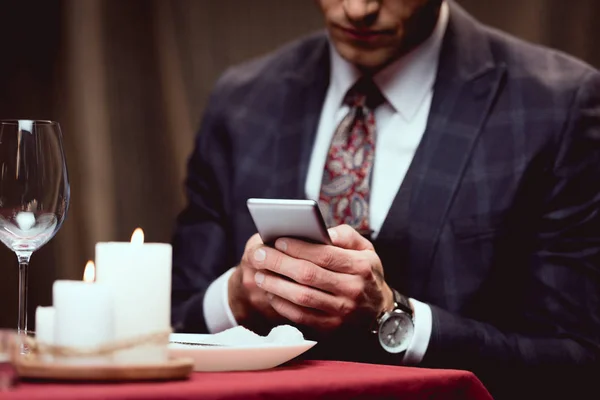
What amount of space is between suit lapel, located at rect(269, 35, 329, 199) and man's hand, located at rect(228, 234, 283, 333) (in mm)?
376

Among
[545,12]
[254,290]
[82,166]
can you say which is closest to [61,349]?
[254,290]

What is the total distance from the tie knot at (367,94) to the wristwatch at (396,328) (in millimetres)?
550

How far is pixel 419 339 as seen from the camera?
1396 millimetres

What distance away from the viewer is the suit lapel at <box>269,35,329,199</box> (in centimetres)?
184

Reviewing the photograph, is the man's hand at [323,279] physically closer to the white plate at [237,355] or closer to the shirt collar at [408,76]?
the white plate at [237,355]

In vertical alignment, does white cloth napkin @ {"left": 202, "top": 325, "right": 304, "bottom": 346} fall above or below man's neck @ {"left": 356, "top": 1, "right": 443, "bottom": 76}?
below

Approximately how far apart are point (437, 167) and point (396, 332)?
0.42 meters

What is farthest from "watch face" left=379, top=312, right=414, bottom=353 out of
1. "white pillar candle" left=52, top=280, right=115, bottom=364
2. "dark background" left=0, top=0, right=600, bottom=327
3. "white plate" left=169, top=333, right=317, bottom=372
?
"dark background" left=0, top=0, right=600, bottom=327

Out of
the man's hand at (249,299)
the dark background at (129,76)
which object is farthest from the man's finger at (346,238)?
the dark background at (129,76)

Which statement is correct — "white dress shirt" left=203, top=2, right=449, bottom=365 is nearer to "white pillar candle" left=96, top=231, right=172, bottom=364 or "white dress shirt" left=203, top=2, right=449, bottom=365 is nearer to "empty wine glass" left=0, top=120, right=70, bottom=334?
"empty wine glass" left=0, top=120, right=70, bottom=334

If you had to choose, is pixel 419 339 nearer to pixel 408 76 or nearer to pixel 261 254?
pixel 261 254

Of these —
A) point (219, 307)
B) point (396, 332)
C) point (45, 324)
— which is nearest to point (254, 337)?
point (45, 324)

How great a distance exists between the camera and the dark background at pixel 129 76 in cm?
239

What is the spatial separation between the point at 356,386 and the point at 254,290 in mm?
626
